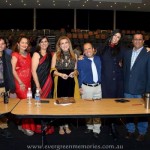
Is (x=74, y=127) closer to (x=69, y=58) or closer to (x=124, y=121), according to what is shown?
(x=124, y=121)

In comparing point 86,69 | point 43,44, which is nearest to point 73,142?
point 86,69

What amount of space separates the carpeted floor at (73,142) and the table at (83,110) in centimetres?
70

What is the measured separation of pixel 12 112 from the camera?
3.02m

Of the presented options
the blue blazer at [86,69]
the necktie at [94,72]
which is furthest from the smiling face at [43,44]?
the necktie at [94,72]

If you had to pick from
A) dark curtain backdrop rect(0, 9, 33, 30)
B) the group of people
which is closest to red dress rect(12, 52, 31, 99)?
the group of people

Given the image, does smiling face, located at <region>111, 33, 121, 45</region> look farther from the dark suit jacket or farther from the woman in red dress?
the woman in red dress

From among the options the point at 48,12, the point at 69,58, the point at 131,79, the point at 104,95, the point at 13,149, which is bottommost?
the point at 13,149

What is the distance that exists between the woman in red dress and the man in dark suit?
1439mm

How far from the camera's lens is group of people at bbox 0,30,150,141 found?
3951 mm

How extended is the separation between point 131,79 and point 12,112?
174cm

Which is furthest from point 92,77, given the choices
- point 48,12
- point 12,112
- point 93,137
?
point 48,12

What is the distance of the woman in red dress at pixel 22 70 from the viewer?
4168mm

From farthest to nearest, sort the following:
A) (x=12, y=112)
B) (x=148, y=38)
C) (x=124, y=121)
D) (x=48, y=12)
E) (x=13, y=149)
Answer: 1. (x=48, y=12)
2. (x=148, y=38)
3. (x=124, y=121)
4. (x=13, y=149)
5. (x=12, y=112)

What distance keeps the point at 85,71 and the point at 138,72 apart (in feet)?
2.41
